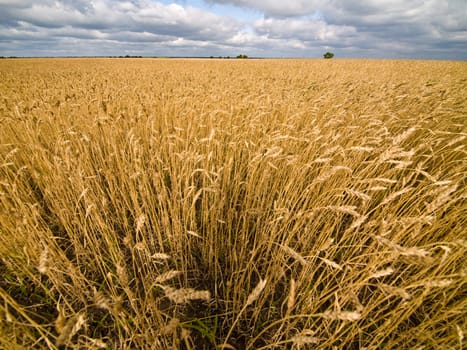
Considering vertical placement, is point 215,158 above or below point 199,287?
above

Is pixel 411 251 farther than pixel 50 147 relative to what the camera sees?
No

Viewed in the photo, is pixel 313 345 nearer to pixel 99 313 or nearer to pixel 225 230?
pixel 225 230

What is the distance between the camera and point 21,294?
1.46m

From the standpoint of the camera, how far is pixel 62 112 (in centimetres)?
334

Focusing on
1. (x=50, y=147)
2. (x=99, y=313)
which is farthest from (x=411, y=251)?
(x=50, y=147)

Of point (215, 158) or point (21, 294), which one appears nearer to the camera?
point (21, 294)

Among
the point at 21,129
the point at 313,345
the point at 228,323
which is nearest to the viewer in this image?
the point at 313,345

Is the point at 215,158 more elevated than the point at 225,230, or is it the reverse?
the point at 215,158

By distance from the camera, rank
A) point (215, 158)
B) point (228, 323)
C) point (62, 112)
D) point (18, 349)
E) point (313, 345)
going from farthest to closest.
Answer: point (62, 112) < point (215, 158) < point (228, 323) < point (313, 345) < point (18, 349)

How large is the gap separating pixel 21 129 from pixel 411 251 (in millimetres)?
3820

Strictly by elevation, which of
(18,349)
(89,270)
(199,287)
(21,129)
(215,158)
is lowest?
(199,287)

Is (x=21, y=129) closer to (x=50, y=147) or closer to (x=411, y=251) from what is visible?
(x=50, y=147)

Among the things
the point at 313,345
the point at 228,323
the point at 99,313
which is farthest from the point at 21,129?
the point at 313,345

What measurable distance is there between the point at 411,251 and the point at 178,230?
123 cm
